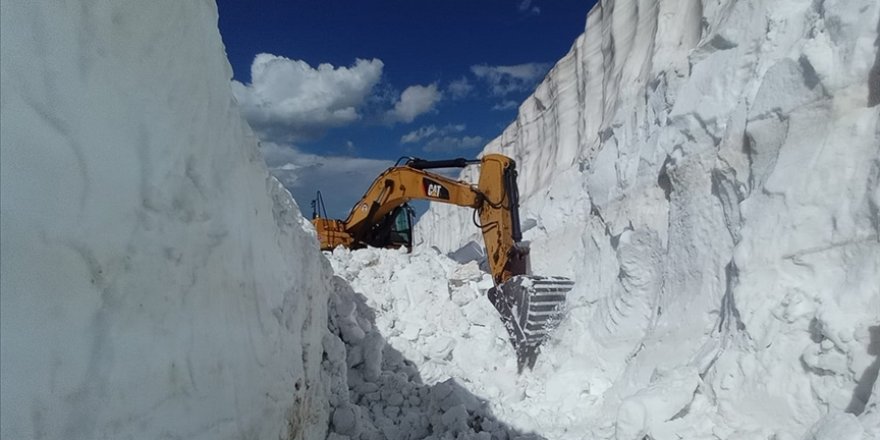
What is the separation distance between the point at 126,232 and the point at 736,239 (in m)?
4.29

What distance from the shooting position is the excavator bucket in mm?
6711

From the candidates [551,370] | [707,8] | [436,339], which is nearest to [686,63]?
[707,8]

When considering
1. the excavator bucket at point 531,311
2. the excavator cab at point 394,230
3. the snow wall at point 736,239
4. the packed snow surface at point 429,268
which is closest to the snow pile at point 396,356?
the packed snow surface at point 429,268

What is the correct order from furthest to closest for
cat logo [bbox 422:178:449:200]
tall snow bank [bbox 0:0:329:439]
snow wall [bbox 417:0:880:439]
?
cat logo [bbox 422:178:449:200], snow wall [bbox 417:0:880:439], tall snow bank [bbox 0:0:329:439]

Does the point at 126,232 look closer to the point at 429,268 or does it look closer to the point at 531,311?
the point at 531,311

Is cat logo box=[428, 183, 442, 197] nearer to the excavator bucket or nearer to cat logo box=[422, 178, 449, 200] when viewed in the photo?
cat logo box=[422, 178, 449, 200]

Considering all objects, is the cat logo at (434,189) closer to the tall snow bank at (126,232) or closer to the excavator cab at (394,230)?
the excavator cab at (394,230)

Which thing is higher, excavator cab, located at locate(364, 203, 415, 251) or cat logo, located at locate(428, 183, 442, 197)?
cat logo, located at locate(428, 183, 442, 197)

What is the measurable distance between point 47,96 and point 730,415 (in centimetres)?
407

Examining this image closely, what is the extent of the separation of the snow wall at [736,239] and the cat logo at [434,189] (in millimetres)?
1880

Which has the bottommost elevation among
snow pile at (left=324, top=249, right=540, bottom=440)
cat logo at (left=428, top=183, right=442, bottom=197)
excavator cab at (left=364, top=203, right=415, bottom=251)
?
snow pile at (left=324, top=249, right=540, bottom=440)

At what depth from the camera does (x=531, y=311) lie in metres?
6.77

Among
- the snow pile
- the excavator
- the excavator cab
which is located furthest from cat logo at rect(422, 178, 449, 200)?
the excavator cab

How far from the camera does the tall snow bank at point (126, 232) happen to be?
1677 millimetres
